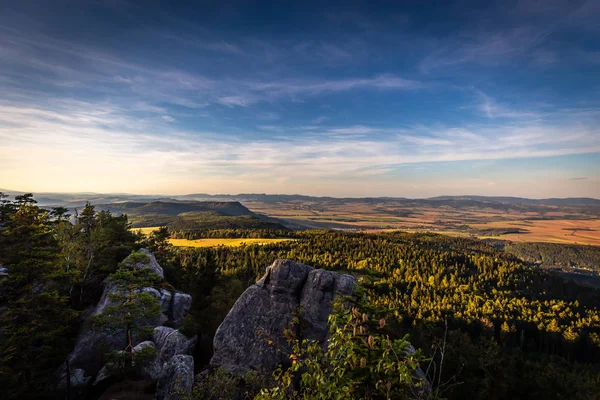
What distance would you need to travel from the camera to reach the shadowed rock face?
1233 inches

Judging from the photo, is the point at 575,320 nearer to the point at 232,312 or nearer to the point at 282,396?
the point at 232,312

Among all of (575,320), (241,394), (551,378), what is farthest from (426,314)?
(241,394)

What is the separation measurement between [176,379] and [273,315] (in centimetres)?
1220

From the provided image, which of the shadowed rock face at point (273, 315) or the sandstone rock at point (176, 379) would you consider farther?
the shadowed rock face at point (273, 315)

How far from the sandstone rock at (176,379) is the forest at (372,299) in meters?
13.5

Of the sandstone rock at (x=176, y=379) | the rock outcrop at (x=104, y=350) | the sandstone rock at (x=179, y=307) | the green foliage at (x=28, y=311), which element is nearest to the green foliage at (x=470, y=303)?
the sandstone rock at (x=179, y=307)

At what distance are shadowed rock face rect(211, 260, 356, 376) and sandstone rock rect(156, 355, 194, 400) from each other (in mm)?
6388

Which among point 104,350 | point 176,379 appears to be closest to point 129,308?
point 176,379

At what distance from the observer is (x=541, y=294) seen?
16312 centimetres

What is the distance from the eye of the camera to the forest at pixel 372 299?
93.8 ft

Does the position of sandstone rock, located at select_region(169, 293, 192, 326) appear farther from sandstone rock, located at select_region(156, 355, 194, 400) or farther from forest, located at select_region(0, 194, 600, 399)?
sandstone rock, located at select_region(156, 355, 194, 400)

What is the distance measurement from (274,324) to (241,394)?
25.1 feet

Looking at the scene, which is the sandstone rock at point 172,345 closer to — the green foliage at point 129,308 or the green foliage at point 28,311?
the green foliage at point 129,308

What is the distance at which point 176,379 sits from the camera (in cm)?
2491
